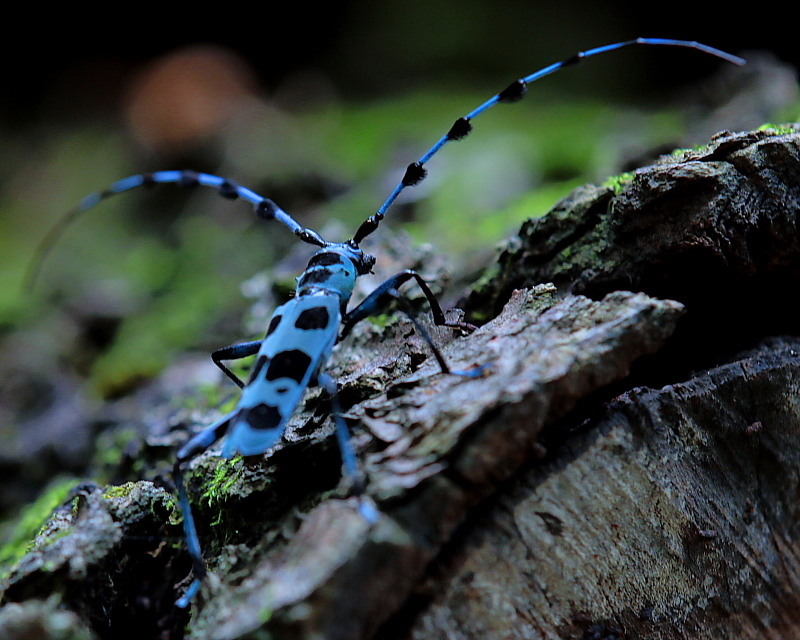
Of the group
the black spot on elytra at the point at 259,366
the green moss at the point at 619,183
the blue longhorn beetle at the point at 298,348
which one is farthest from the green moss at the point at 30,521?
the green moss at the point at 619,183

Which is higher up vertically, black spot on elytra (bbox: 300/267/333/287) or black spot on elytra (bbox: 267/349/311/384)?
black spot on elytra (bbox: 300/267/333/287)

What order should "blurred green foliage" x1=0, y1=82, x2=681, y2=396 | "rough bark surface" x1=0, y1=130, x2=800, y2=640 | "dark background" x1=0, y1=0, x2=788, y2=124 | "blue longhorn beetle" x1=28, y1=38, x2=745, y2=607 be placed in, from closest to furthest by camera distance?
"rough bark surface" x1=0, y1=130, x2=800, y2=640
"blue longhorn beetle" x1=28, y1=38, x2=745, y2=607
"blurred green foliage" x1=0, y1=82, x2=681, y2=396
"dark background" x1=0, y1=0, x2=788, y2=124

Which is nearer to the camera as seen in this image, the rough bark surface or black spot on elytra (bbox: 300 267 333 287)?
the rough bark surface

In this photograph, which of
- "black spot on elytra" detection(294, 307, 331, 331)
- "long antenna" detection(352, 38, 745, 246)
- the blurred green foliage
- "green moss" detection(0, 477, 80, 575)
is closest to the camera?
"black spot on elytra" detection(294, 307, 331, 331)

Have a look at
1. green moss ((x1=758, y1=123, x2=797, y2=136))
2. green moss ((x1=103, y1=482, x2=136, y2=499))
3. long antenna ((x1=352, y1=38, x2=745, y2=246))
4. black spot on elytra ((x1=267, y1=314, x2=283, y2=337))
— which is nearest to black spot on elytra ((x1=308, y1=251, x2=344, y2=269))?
long antenna ((x1=352, y1=38, x2=745, y2=246))

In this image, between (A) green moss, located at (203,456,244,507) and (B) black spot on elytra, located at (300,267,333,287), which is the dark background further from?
(A) green moss, located at (203,456,244,507)

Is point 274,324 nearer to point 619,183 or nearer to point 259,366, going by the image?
point 259,366

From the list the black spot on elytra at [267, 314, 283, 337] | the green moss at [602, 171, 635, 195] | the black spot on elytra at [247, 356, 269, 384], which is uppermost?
the black spot on elytra at [267, 314, 283, 337]
